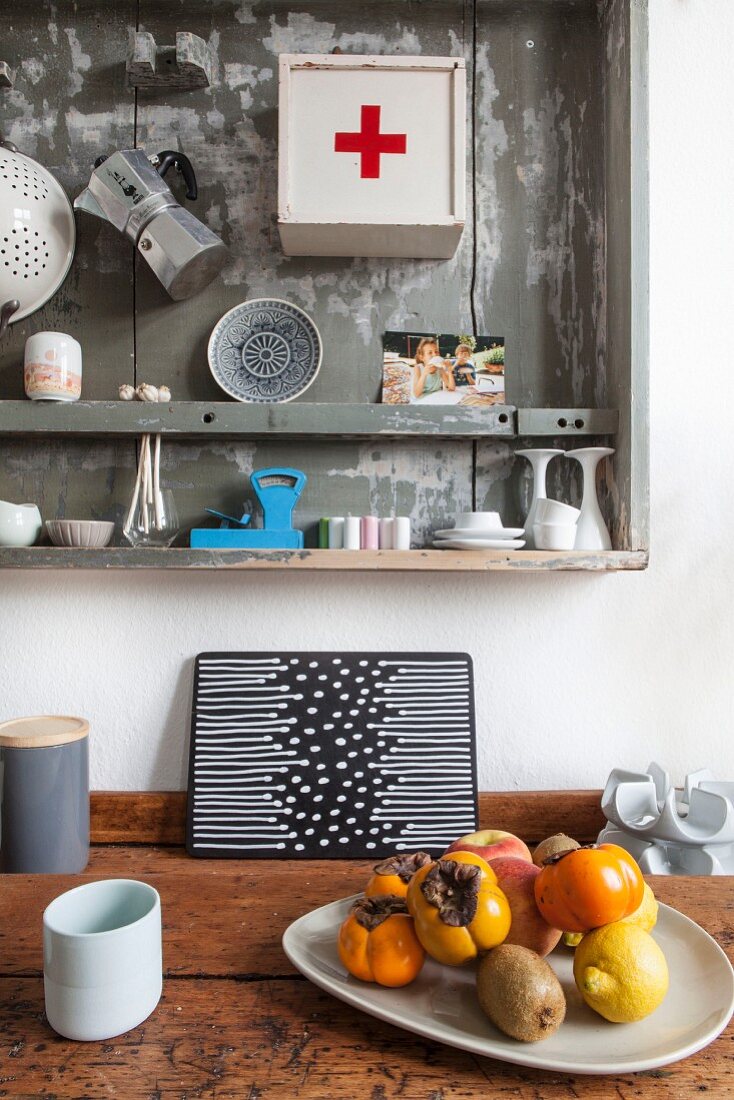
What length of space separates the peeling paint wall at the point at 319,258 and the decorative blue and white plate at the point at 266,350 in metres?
0.03

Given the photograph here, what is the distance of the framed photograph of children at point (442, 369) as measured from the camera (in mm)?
1288

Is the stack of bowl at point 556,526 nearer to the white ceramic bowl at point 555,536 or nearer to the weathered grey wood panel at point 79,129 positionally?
the white ceramic bowl at point 555,536

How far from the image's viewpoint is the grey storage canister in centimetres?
109

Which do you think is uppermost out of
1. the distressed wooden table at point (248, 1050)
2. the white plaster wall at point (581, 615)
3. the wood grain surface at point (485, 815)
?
the white plaster wall at point (581, 615)

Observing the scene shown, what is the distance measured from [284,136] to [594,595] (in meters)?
0.89

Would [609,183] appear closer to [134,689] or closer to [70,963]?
[134,689]

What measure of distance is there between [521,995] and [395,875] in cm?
15

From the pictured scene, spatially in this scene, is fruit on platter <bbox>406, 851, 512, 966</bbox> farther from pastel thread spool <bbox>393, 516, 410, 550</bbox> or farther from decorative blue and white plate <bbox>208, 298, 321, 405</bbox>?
decorative blue and white plate <bbox>208, 298, 321, 405</bbox>

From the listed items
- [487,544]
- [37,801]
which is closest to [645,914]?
[487,544]

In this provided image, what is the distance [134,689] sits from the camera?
1.31m

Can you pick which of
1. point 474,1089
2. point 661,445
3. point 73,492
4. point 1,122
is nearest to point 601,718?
point 661,445

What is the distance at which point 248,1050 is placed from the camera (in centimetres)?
61

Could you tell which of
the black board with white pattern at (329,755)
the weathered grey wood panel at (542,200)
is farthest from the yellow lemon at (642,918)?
the weathered grey wood panel at (542,200)

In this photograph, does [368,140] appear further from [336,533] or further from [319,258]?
[336,533]
